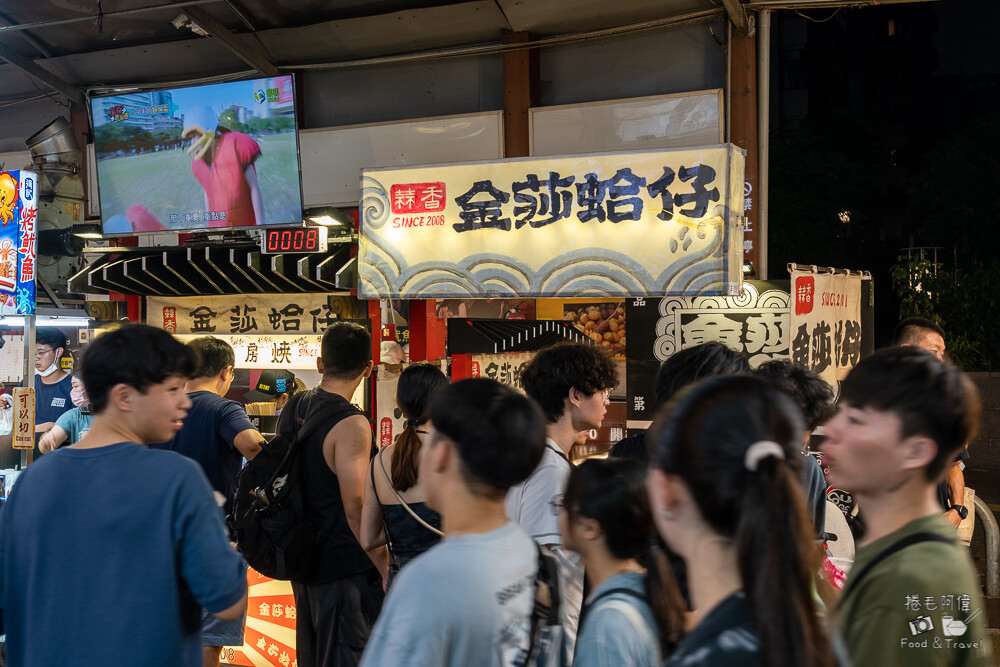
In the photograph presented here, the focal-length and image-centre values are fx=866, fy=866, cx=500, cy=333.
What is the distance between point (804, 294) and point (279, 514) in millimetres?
4536

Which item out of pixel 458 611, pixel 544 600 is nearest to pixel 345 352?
pixel 544 600

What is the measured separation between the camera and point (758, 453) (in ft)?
4.69

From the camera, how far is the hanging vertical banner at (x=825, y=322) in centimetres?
673

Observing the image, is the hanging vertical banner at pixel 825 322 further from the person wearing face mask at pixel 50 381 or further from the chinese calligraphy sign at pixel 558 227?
the person wearing face mask at pixel 50 381

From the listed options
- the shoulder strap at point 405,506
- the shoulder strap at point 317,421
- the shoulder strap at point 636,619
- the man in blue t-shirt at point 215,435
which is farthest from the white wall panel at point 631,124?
the shoulder strap at point 636,619

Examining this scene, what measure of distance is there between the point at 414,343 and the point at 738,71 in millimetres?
4325

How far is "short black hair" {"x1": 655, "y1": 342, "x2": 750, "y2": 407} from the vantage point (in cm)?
314

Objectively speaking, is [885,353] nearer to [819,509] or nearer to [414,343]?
[819,509]

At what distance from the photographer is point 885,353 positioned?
84.3 inches

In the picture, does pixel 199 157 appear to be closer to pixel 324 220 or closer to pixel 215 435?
pixel 324 220

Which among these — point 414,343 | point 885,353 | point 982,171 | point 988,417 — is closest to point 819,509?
point 885,353

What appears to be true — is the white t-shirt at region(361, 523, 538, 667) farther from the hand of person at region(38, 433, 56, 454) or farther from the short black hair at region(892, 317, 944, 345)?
the hand of person at region(38, 433, 56, 454)

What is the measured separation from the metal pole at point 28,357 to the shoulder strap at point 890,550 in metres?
5.36

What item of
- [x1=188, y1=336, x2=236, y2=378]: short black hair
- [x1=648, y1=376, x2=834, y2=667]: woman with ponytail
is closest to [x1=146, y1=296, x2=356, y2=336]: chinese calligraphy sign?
[x1=188, y1=336, x2=236, y2=378]: short black hair
